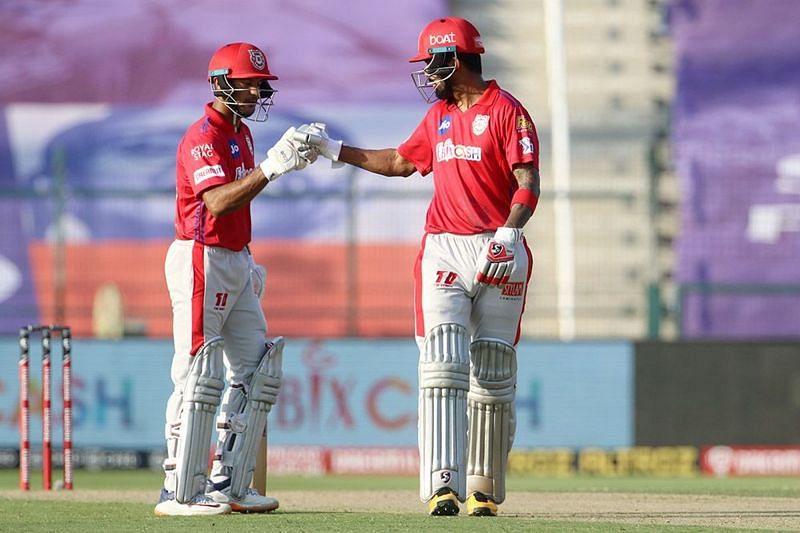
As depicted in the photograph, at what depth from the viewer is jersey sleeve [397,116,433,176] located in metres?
7.26

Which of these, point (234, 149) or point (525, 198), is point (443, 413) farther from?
point (234, 149)

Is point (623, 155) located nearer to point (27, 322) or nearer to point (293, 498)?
point (27, 322)

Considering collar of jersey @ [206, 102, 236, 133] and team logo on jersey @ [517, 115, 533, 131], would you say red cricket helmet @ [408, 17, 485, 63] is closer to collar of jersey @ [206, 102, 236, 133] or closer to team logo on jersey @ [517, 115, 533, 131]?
team logo on jersey @ [517, 115, 533, 131]

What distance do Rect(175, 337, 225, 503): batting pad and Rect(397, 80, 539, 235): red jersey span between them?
1164 mm

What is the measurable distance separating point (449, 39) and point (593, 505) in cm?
250

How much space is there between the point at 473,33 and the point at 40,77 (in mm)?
15427

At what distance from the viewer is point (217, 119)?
7270 millimetres

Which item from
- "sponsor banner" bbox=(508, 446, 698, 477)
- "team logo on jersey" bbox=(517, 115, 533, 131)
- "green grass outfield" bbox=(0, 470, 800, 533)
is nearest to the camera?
"green grass outfield" bbox=(0, 470, 800, 533)

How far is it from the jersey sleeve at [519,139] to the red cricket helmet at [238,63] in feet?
3.77


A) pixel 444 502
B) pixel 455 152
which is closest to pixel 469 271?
pixel 455 152

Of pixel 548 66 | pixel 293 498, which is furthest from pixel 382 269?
pixel 293 498

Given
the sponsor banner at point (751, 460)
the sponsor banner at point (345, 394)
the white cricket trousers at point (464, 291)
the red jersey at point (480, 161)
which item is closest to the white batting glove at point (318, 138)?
the red jersey at point (480, 161)

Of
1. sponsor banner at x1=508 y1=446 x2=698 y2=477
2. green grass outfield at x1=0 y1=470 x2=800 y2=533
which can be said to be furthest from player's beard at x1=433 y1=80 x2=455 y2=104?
sponsor banner at x1=508 y1=446 x2=698 y2=477

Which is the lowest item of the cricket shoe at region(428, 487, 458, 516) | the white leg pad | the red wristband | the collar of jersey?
the cricket shoe at region(428, 487, 458, 516)
